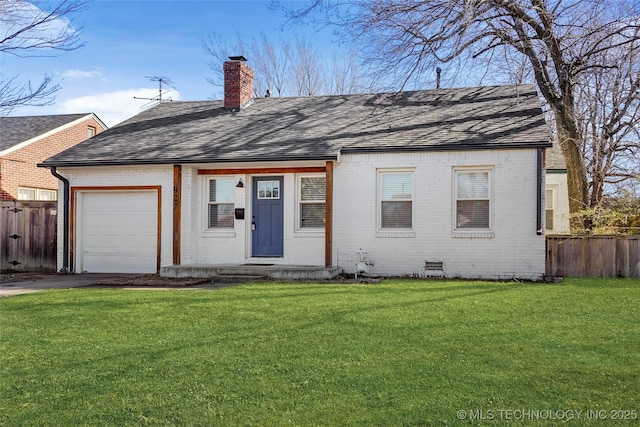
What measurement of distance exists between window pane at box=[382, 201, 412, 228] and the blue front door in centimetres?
253

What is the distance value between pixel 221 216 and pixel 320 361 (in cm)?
913

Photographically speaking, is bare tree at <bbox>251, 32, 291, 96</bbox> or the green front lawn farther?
bare tree at <bbox>251, 32, 291, 96</bbox>

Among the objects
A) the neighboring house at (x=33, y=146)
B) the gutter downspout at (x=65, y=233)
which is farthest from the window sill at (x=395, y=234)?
the neighboring house at (x=33, y=146)

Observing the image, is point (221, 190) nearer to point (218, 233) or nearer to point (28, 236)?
point (218, 233)

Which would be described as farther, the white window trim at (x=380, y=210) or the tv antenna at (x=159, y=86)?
the tv antenna at (x=159, y=86)

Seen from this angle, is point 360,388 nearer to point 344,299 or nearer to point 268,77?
point 344,299

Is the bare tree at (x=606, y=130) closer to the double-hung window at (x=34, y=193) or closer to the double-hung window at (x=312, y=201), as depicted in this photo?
the double-hung window at (x=312, y=201)

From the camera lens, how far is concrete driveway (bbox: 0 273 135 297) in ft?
34.4

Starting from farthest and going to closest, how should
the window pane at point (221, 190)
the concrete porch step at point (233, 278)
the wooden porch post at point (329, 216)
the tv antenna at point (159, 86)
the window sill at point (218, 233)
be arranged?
the tv antenna at point (159, 86), the window pane at point (221, 190), the window sill at point (218, 233), the wooden porch post at point (329, 216), the concrete porch step at point (233, 278)

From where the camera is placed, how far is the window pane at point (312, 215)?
13.0 metres

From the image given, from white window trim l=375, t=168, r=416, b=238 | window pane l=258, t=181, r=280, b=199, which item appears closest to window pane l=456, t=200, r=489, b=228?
white window trim l=375, t=168, r=416, b=238

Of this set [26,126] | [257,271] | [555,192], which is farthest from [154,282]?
[26,126]

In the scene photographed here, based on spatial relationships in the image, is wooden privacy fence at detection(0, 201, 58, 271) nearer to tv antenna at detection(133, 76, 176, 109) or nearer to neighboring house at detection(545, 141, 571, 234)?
tv antenna at detection(133, 76, 176, 109)

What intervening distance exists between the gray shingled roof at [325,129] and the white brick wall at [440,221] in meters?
0.41
